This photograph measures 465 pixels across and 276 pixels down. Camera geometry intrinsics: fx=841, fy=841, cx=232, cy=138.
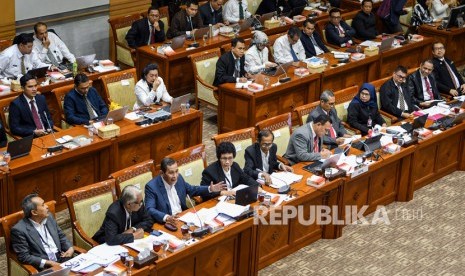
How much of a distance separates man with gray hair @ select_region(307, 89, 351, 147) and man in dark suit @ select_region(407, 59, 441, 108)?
1.72 meters

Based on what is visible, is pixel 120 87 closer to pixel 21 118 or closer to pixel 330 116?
pixel 21 118

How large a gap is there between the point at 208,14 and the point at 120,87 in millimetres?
3361

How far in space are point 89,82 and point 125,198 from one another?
109 inches

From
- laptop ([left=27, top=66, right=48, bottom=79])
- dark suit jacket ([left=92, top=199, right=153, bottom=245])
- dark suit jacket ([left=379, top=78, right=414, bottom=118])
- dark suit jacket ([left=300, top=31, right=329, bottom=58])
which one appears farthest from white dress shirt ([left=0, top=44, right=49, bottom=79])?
dark suit jacket ([left=379, top=78, right=414, bottom=118])

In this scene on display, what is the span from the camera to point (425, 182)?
376 inches

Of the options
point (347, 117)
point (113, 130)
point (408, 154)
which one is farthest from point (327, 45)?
point (113, 130)

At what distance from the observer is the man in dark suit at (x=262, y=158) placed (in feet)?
26.6

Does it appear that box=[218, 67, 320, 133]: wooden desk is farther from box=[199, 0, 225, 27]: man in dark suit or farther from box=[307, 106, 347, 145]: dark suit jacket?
box=[199, 0, 225, 27]: man in dark suit

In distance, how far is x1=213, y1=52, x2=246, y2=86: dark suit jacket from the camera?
10.5m

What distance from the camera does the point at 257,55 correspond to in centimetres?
1115

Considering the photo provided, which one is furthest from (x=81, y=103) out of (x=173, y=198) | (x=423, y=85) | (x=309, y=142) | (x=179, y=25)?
(x=423, y=85)

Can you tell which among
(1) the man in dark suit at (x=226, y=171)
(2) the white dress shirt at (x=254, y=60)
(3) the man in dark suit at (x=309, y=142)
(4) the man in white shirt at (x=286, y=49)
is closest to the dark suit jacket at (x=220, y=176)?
(1) the man in dark suit at (x=226, y=171)

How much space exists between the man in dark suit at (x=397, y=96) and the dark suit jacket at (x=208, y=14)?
3.64m

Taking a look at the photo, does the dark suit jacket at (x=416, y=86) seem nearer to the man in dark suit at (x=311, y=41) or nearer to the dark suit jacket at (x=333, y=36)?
the man in dark suit at (x=311, y=41)
